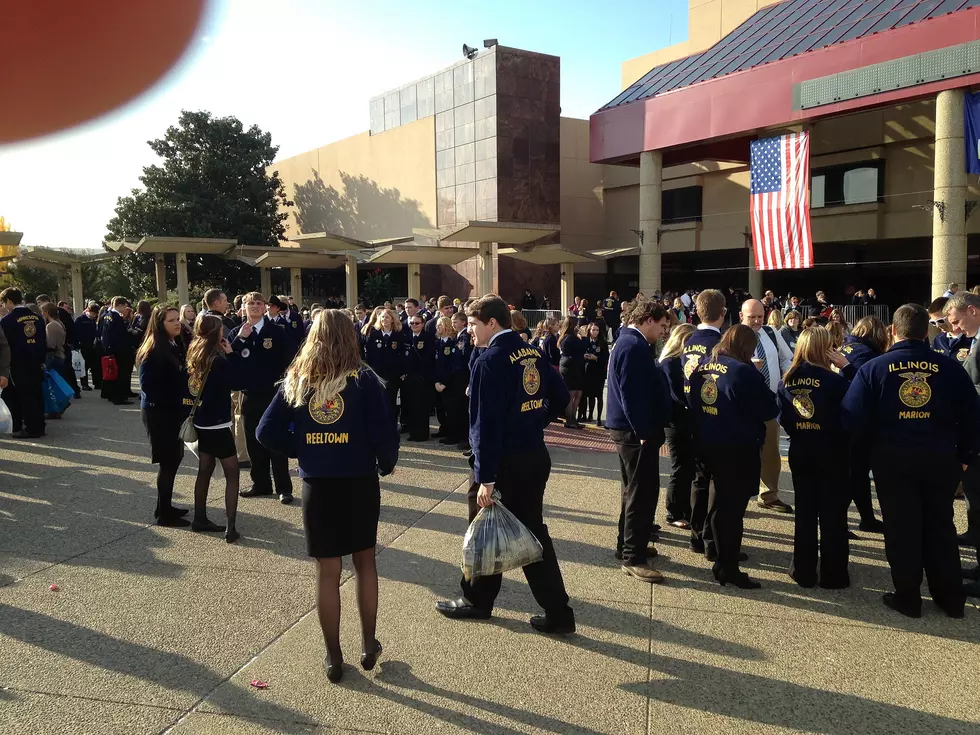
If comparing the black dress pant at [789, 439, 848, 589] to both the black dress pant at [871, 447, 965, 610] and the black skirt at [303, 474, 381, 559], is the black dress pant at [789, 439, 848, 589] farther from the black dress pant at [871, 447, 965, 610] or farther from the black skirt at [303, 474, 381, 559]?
the black skirt at [303, 474, 381, 559]

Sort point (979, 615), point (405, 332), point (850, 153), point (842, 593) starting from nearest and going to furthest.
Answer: point (979, 615) → point (842, 593) → point (405, 332) → point (850, 153)

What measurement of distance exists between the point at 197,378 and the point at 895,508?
5.28 m

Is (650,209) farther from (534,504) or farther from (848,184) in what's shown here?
(534,504)

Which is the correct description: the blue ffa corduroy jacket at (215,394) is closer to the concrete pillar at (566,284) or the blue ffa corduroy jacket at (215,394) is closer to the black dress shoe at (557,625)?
the black dress shoe at (557,625)

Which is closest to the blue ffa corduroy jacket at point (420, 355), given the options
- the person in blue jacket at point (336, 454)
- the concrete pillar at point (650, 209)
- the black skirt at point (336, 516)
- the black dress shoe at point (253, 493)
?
the black dress shoe at point (253, 493)

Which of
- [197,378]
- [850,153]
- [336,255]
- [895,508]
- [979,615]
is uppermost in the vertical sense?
[850,153]

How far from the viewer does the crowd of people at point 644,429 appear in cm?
384

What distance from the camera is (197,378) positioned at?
6043 mm

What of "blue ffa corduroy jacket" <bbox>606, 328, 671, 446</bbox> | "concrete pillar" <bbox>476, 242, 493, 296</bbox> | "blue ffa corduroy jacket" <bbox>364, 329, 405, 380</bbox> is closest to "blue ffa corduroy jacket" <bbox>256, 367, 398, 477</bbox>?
"blue ffa corduroy jacket" <bbox>606, 328, 671, 446</bbox>

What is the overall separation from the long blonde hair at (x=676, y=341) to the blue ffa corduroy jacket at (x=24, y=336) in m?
8.58

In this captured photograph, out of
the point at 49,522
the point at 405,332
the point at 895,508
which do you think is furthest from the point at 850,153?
the point at 49,522

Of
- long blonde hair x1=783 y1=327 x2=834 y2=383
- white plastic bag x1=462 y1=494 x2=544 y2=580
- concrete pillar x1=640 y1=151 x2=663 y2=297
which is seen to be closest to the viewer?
white plastic bag x1=462 y1=494 x2=544 y2=580

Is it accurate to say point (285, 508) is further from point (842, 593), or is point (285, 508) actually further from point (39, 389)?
point (39, 389)

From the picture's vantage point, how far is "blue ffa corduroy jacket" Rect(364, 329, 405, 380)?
32.6 ft
